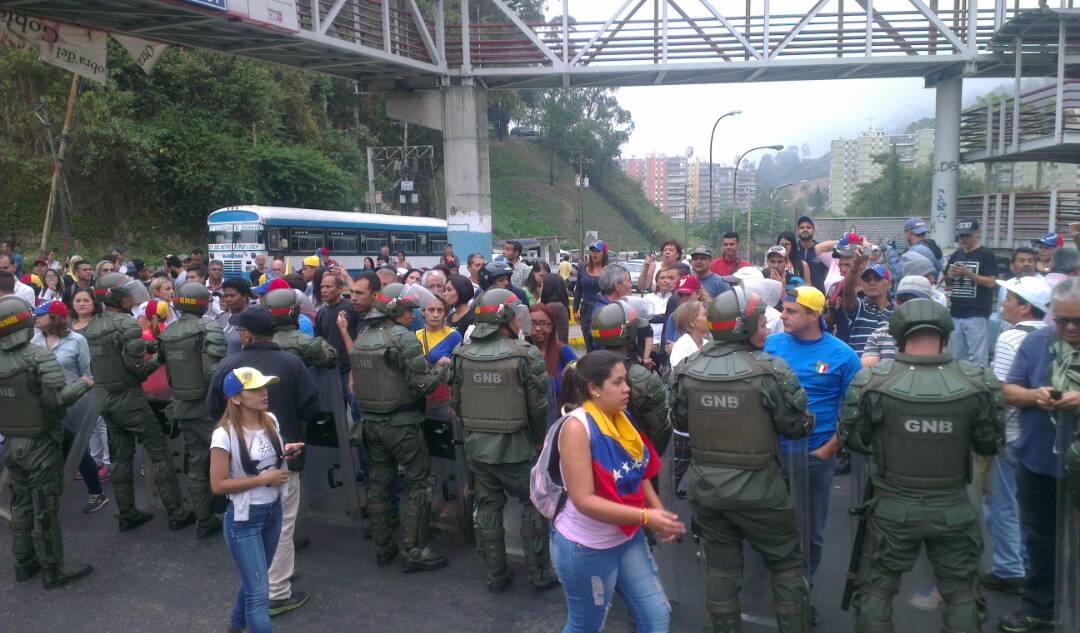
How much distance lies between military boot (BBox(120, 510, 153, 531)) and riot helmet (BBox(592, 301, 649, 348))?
4.53 metres

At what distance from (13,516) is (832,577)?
579 centimetres

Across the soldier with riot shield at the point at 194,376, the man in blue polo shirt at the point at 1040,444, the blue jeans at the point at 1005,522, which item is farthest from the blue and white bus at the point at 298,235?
the man in blue polo shirt at the point at 1040,444

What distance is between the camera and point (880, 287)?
5.86 meters

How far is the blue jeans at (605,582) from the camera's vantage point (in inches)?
128

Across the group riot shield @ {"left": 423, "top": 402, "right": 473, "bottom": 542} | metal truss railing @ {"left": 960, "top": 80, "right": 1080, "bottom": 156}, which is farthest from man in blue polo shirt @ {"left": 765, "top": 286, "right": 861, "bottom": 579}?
metal truss railing @ {"left": 960, "top": 80, "right": 1080, "bottom": 156}

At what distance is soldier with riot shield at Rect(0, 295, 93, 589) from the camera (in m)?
5.08

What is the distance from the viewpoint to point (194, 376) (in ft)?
19.2

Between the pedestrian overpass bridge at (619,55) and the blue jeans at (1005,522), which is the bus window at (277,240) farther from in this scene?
the blue jeans at (1005,522)

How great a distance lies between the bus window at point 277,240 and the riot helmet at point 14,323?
17855 millimetres

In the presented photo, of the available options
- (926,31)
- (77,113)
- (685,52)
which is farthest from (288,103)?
(926,31)

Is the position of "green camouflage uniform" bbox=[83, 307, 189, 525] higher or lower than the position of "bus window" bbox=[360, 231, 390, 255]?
lower

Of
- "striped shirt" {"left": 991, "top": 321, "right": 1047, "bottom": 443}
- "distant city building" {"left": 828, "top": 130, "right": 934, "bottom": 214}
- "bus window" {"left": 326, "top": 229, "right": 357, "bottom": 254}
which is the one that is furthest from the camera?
"distant city building" {"left": 828, "top": 130, "right": 934, "bottom": 214}

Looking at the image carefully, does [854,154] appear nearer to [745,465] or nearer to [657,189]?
[657,189]

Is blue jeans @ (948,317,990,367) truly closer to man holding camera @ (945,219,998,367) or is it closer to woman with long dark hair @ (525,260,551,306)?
man holding camera @ (945,219,998,367)
